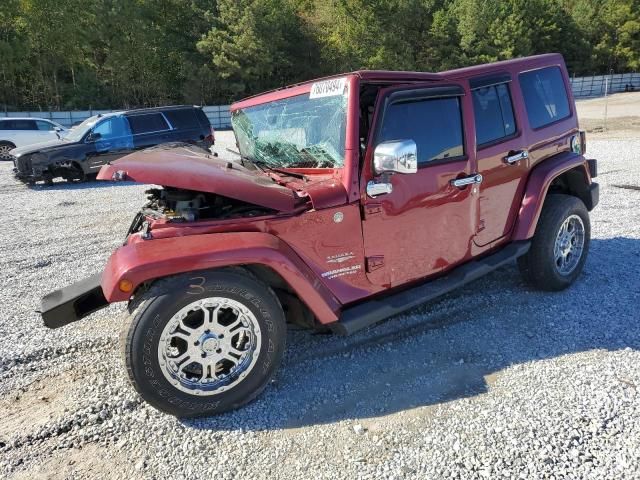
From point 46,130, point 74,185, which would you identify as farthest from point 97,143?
point 46,130

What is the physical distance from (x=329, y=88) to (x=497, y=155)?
1.61 m

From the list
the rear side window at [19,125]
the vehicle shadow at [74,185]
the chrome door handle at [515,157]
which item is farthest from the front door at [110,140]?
the chrome door handle at [515,157]

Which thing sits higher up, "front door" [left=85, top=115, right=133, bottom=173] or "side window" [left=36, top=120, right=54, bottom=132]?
"side window" [left=36, top=120, right=54, bottom=132]

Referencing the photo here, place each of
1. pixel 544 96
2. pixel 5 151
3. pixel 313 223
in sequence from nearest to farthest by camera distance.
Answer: pixel 313 223
pixel 544 96
pixel 5 151

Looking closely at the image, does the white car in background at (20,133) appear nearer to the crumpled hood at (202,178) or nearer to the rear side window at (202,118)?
the rear side window at (202,118)

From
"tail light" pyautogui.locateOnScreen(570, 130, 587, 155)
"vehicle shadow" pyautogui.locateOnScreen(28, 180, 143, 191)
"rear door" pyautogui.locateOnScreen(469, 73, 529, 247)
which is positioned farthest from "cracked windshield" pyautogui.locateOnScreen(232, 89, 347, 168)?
"vehicle shadow" pyautogui.locateOnScreen(28, 180, 143, 191)

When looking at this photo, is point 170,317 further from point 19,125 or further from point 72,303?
point 19,125

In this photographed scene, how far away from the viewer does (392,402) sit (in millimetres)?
2953

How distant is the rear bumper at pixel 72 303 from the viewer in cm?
308

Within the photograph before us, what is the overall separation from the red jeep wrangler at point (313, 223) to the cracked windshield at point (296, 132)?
1 cm

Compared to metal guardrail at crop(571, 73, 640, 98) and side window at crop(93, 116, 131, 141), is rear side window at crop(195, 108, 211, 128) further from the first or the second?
metal guardrail at crop(571, 73, 640, 98)

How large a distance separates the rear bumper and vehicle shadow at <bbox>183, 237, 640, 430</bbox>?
1.12 meters

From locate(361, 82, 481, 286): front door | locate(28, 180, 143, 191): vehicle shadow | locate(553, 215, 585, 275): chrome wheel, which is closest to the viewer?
locate(361, 82, 481, 286): front door

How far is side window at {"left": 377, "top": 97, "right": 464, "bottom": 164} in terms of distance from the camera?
3.22 metres
